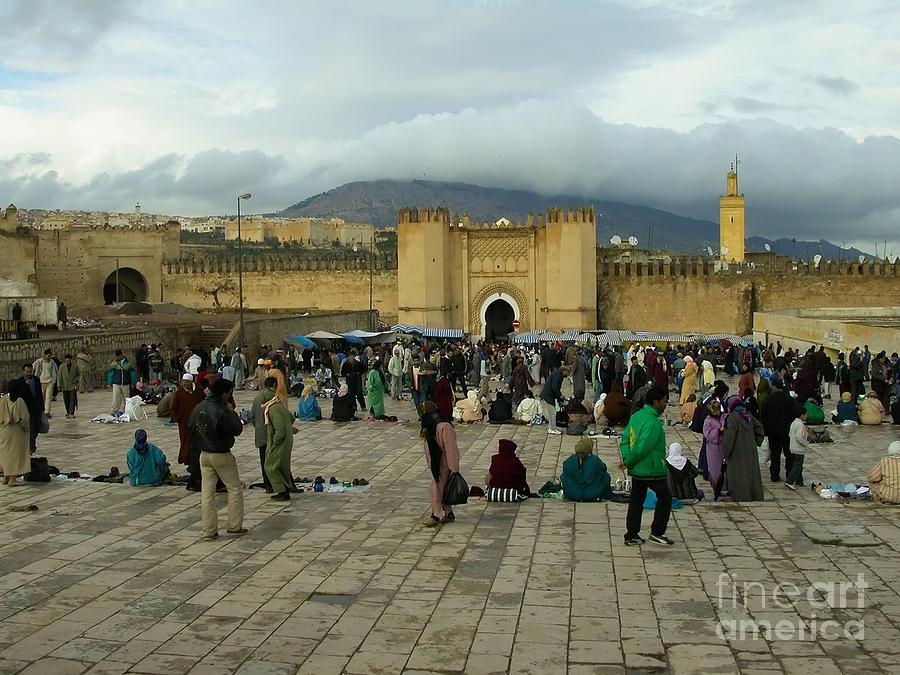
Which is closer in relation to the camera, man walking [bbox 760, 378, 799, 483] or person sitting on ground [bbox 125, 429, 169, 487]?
person sitting on ground [bbox 125, 429, 169, 487]

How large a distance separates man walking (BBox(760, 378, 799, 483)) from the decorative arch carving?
28.6 meters

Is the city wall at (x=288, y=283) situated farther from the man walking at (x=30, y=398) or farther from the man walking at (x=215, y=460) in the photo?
the man walking at (x=215, y=460)

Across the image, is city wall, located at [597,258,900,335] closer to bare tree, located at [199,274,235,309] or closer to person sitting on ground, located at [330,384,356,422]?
bare tree, located at [199,274,235,309]

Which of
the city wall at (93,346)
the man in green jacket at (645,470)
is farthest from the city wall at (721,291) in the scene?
the man in green jacket at (645,470)

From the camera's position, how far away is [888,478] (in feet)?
28.4

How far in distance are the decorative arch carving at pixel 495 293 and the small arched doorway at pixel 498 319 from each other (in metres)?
0.35

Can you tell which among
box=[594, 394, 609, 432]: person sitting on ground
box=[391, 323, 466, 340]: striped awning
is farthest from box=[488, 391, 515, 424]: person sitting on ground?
box=[391, 323, 466, 340]: striped awning

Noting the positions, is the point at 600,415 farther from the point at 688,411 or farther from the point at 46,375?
the point at 46,375

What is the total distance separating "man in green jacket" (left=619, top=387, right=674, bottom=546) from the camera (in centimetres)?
735

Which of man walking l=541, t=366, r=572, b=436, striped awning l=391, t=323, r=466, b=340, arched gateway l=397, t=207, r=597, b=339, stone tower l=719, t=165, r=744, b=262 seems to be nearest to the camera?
man walking l=541, t=366, r=572, b=436

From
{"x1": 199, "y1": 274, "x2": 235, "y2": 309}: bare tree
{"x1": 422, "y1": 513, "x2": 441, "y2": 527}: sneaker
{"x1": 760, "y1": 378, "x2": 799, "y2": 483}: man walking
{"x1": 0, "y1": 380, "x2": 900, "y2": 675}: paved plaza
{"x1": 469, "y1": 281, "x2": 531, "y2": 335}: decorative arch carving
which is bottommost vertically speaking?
{"x1": 0, "y1": 380, "x2": 900, "y2": 675}: paved plaza

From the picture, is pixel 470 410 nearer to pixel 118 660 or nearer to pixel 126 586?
pixel 126 586

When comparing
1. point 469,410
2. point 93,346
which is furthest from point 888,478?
point 93,346

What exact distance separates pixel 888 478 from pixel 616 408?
5.75 metres
